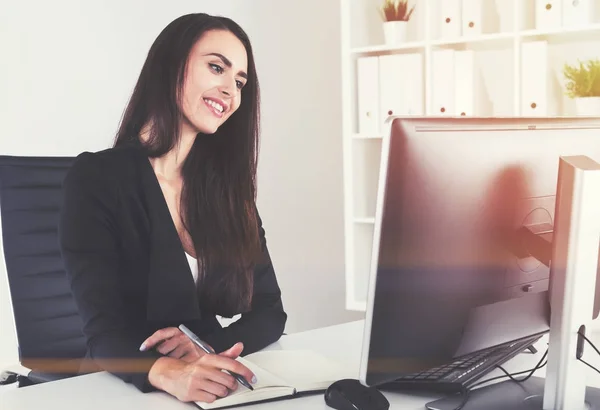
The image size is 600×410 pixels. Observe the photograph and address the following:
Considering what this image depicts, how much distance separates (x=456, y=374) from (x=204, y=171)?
2.83 ft

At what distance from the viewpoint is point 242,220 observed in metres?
1.83

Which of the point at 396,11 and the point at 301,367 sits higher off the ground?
the point at 396,11

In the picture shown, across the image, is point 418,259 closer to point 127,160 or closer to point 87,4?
point 127,160

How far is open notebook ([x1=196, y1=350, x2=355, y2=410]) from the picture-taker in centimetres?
116

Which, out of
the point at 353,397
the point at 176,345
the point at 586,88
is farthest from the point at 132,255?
the point at 586,88

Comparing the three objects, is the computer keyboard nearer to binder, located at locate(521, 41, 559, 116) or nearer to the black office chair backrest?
the black office chair backrest

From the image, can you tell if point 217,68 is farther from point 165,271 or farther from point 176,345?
point 176,345

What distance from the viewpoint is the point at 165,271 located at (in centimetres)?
160

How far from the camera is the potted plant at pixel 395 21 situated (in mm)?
3184

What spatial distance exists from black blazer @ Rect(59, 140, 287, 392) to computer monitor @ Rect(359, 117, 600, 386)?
0.60 m

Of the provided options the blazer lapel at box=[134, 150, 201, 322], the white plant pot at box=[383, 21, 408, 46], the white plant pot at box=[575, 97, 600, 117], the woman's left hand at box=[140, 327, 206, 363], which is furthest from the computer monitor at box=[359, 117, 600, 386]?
the white plant pot at box=[383, 21, 408, 46]

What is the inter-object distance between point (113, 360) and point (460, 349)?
624 mm

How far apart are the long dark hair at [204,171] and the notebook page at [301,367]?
295 mm

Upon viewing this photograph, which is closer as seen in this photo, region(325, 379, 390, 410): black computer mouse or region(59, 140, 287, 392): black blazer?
region(325, 379, 390, 410): black computer mouse
